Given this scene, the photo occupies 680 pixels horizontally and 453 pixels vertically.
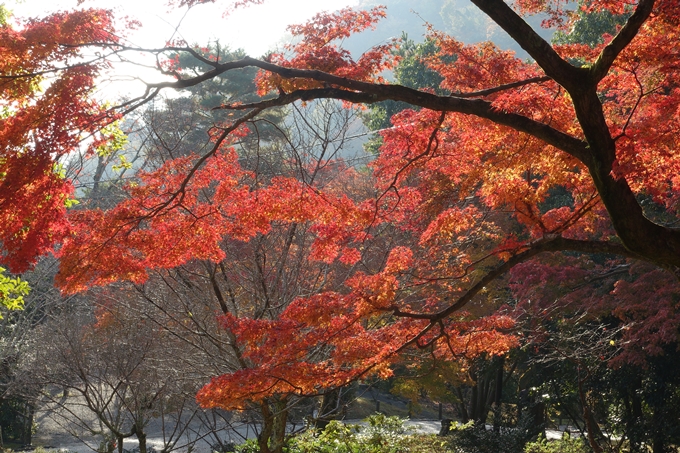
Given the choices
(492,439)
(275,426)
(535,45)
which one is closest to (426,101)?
(535,45)

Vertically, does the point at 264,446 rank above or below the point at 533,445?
below

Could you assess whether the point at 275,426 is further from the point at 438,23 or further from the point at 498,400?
the point at 438,23

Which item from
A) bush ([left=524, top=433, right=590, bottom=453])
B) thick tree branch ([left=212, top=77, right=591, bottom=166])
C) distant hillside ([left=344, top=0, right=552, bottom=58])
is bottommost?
bush ([left=524, top=433, right=590, bottom=453])

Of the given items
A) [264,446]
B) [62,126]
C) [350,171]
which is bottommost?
[264,446]

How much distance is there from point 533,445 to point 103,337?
25.0 feet

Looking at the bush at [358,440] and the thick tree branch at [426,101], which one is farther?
the bush at [358,440]

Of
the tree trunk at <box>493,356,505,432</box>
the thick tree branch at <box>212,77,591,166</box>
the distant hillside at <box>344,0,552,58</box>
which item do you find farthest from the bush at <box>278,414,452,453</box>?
the distant hillside at <box>344,0,552,58</box>

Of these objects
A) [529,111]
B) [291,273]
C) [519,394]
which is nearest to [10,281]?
[291,273]

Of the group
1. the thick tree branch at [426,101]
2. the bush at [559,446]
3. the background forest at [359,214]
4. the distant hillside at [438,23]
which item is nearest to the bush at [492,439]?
the background forest at [359,214]

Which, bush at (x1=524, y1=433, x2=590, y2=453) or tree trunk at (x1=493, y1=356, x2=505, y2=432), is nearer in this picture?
bush at (x1=524, y1=433, x2=590, y2=453)

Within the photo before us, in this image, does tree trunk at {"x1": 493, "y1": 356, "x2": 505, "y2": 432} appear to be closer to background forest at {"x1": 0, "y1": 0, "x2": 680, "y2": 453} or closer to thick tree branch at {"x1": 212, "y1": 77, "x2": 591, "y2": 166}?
background forest at {"x1": 0, "y1": 0, "x2": 680, "y2": 453}

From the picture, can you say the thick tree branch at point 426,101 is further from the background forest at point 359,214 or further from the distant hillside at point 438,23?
the distant hillside at point 438,23

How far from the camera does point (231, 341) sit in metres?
7.08

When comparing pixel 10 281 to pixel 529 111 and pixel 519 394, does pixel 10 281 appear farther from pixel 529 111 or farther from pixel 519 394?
pixel 519 394
